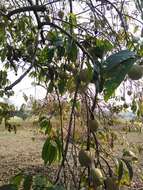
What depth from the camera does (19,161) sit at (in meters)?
8.23

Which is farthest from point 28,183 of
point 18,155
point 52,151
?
point 18,155

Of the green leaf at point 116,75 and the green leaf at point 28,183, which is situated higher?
the green leaf at point 116,75

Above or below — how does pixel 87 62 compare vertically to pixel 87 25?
below

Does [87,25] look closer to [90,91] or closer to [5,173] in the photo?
[90,91]

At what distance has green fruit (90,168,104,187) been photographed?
4.56 ft

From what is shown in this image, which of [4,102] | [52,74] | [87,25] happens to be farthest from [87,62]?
[4,102]

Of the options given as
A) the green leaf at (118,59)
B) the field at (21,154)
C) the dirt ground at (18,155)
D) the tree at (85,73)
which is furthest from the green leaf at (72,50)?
the dirt ground at (18,155)

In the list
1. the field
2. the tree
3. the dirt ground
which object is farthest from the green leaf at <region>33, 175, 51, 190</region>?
the dirt ground

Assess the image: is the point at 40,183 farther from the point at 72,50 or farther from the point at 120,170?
the point at 72,50

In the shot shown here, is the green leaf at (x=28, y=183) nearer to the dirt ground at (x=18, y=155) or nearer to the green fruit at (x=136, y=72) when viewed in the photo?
the green fruit at (x=136, y=72)

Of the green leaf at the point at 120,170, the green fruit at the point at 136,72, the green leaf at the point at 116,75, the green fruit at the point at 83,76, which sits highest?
the green fruit at the point at 83,76

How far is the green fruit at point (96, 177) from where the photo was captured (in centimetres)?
139

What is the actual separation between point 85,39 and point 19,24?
1.52 meters

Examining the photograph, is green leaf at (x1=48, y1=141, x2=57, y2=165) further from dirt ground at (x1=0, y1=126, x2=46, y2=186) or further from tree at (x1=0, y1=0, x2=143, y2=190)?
dirt ground at (x1=0, y1=126, x2=46, y2=186)
